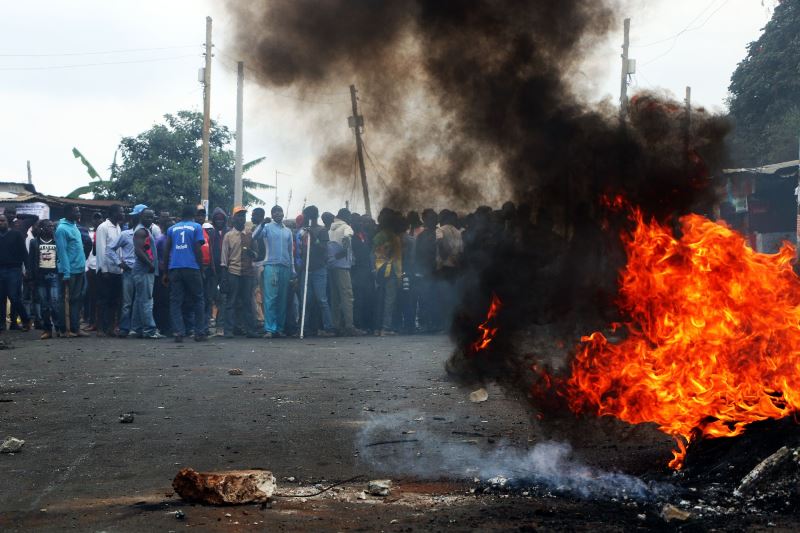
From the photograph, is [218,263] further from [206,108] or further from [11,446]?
[206,108]

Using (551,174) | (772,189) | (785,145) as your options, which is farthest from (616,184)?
(785,145)

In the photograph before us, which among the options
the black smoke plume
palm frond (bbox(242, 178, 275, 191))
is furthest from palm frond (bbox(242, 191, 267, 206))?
the black smoke plume

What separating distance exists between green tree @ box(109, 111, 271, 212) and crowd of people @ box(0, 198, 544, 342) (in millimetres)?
14152

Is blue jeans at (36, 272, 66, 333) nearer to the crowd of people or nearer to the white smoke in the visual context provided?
the crowd of people

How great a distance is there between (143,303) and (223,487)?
35.7 ft

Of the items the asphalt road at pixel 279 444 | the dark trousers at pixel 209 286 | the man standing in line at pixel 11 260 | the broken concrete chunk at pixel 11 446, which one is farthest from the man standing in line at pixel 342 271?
the broken concrete chunk at pixel 11 446

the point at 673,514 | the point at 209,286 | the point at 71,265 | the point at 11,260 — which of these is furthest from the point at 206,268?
the point at 673,514

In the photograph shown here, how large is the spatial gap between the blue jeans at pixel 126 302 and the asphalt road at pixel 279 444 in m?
3.13

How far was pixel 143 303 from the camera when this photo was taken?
15.3 metres

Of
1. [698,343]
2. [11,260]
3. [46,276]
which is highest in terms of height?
[11,260]

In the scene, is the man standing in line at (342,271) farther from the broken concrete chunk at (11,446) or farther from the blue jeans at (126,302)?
the broken concrete chunk at (11,446)

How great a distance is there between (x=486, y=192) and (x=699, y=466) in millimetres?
3364

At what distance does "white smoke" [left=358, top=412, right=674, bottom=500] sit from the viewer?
5.25 metres

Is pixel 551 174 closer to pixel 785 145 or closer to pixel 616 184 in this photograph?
pixel 616 184
